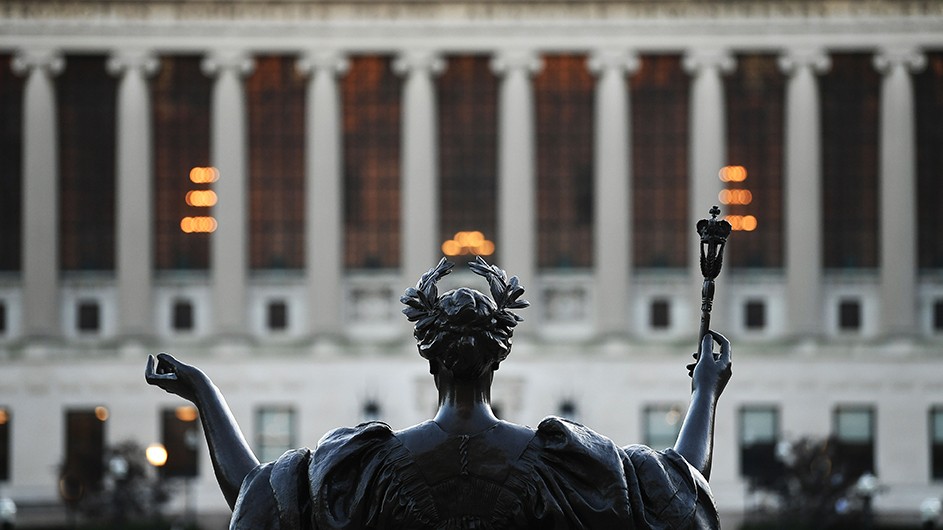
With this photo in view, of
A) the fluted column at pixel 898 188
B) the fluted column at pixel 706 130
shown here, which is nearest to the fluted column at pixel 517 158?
the fluted column at pixel 706 130

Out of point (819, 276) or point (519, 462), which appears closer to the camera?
point (519, 462)

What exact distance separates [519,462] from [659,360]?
268 ft

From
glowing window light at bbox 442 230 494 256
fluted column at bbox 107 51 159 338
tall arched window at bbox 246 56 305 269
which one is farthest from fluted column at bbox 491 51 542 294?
fluted column at bbox 107 51 159 338

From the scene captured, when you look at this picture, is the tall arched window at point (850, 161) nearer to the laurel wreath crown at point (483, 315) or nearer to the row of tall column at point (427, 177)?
the row of tall column at point (427, 177)

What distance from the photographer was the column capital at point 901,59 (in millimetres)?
90750

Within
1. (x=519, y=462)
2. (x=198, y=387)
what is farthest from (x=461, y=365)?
(x=198, y=387)

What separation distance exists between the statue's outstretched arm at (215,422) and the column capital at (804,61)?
82.1m

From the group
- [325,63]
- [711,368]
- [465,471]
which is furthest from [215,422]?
[325,63]

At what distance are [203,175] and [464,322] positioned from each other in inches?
3262

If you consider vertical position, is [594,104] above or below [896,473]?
above

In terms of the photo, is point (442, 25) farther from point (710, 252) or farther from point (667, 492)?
point (667, 492)

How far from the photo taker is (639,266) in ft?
304

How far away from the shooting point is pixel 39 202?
9162cm

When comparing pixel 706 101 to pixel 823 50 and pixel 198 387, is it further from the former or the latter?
pixel 198 387
